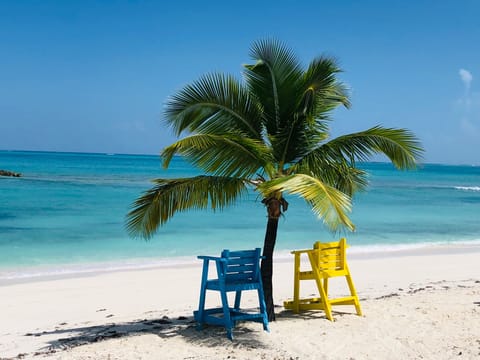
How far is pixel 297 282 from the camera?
8203 mm

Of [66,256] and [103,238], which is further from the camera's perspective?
[103,238]

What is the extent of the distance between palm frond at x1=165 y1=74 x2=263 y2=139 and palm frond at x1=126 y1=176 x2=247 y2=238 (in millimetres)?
768

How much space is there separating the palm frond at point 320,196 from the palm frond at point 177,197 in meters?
0.79

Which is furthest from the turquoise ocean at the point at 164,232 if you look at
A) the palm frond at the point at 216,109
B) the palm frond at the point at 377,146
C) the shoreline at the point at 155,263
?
the palm frond at the point at 216,109

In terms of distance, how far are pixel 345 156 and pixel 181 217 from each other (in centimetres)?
1904

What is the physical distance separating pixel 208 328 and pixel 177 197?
1.68 m

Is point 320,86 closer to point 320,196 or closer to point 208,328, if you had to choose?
point 320,196

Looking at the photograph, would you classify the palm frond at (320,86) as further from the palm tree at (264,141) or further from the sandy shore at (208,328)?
the sandy shore at (208,328)

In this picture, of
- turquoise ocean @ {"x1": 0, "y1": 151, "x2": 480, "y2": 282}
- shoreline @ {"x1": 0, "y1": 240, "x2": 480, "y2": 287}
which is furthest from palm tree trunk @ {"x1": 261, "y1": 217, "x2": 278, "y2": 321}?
shoreline @ {"x1": 0, "y1": 240, "x2": 480, "y2": 287}

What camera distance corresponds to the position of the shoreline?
41.3 feet

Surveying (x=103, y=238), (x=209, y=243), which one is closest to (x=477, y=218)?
(x=209, y=243)

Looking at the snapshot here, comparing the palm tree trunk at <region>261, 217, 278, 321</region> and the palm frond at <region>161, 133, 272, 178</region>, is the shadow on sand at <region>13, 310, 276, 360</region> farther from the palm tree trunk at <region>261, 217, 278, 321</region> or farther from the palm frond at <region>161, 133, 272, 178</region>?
the palm frond at <region>161, 133, 272, 178</region>

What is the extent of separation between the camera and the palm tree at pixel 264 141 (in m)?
7.41

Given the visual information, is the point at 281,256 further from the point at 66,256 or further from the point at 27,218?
the point at 27,218
